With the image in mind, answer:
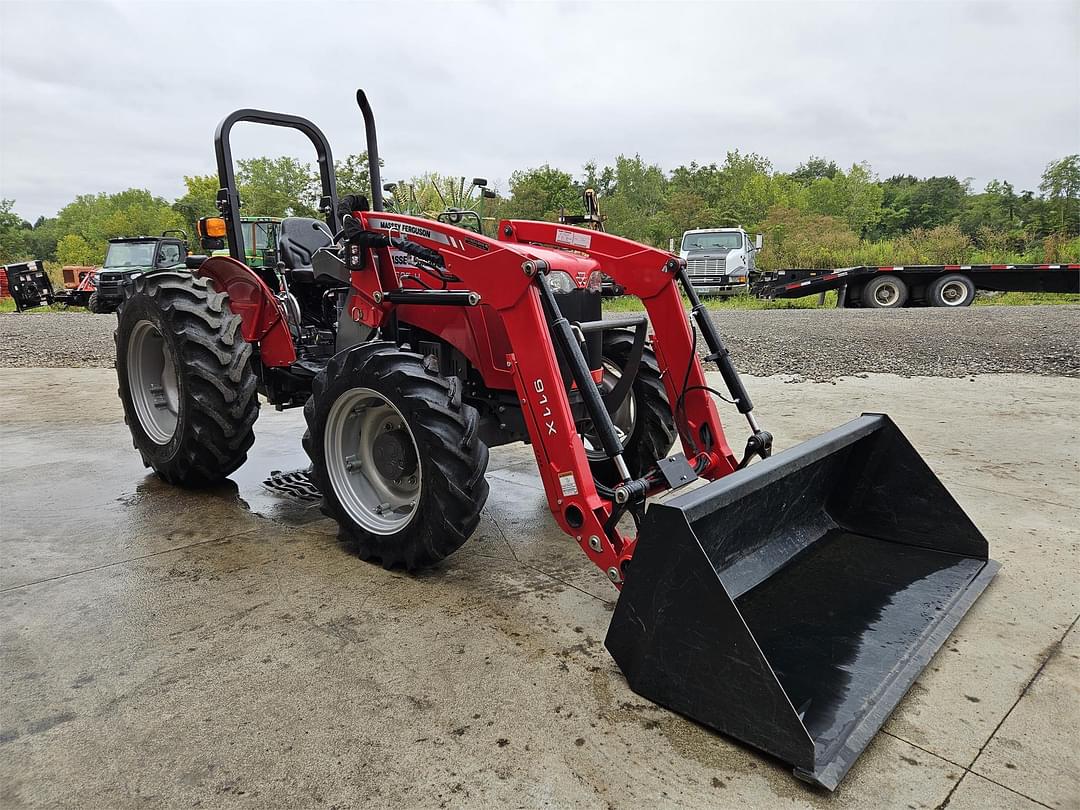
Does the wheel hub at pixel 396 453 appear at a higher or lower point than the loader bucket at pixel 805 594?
higher

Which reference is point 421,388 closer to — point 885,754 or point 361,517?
point 361,517

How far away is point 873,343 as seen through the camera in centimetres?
1056

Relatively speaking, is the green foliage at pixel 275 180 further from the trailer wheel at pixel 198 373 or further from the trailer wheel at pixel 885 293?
the trailer wheel at pixel 198 373

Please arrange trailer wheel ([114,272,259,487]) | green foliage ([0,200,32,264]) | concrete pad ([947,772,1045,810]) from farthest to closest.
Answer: green foliage ([0,200,32,264])
trailer wheel ([114,272,259,487])
concrete pad ([947,772,1045,810])

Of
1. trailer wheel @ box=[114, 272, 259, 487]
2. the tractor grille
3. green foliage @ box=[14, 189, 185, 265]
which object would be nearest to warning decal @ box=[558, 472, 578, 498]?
trailer wheel @ box=[114, 272, 259, 487]

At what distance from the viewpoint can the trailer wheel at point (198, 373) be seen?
4180 mm

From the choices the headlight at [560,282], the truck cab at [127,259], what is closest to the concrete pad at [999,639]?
the headlight at [560,282]

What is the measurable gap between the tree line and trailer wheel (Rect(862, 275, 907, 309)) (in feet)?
16.5

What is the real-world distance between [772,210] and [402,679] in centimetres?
3693

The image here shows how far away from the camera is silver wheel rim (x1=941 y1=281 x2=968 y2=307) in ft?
52.7

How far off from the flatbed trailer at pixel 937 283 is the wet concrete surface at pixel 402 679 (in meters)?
13.2

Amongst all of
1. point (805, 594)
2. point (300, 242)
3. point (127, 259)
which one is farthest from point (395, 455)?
point (127, 259)

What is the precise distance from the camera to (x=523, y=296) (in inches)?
118

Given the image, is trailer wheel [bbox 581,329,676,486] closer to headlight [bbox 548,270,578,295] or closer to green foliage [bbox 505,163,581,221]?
headlight [bbox 548,270,578,295]
